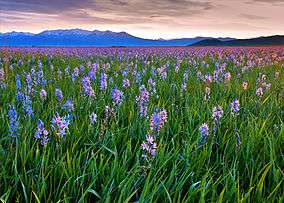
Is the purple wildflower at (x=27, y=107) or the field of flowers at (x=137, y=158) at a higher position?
the purple wildflower at (x=27, y=107)

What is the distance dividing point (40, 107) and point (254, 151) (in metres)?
2.09

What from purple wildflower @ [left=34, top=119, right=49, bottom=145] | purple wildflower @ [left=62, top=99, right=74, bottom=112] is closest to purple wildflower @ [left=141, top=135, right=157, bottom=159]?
purple wildflower @ [left=34, top=119, right=49, bottom=145]

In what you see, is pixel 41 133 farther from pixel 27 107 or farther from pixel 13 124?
pixel 27 107

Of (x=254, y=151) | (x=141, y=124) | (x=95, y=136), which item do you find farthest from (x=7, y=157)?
(x=254, y=151)

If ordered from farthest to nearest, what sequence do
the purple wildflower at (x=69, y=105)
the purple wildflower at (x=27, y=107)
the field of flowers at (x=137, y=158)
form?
1. the purple wildflower at (x=69, y=105)
2. the purple wildflower at (x=27, y=107)
3. the field of flowers at (x=137, y=158)

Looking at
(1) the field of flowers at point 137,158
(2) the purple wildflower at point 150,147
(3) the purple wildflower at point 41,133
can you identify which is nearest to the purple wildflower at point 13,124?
(1) the field of flowers at point 137,158

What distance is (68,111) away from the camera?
11.0ft

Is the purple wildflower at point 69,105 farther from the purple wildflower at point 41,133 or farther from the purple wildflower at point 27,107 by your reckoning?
the purple wildflower at point 41,133

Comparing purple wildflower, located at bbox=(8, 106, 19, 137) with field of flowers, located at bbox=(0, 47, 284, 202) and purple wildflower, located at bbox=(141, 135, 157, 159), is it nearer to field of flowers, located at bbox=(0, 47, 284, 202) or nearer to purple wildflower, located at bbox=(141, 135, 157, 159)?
field of flowers, located at bbox=(0, 47, 284, 202)

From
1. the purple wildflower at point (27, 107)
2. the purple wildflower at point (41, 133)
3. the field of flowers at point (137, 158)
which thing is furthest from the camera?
the purple wildflower at point (27, 107)

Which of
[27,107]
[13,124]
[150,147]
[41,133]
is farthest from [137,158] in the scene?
[27,107]

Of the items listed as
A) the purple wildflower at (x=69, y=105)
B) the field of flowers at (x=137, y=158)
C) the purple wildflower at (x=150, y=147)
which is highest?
the purple wildflower at (x=69, y=105)

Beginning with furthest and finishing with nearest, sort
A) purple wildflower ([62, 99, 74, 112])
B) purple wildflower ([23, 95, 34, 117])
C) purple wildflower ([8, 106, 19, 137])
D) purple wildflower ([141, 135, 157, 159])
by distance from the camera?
purple wildflower ([62, 99, 74, 112]) → purple wildflower ([23, 95, 34, 117]) → purple wildflower ([8, 106, 19, 137]) → purple wildflower ([141, 135, 157, 159])

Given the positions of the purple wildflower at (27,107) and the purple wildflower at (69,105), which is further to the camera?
the purple wildflower at (69,105)
